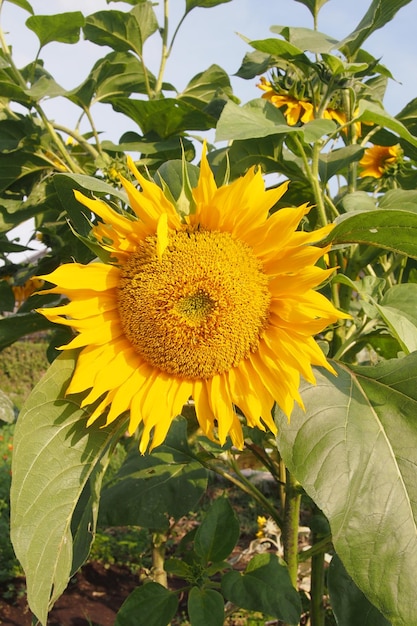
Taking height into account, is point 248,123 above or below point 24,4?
below

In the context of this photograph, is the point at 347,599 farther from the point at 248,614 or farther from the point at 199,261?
the point at 248,614

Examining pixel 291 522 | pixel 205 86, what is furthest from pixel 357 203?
pixel 205 86

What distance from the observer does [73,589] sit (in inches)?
108

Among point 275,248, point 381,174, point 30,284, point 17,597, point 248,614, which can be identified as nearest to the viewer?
point 275,248

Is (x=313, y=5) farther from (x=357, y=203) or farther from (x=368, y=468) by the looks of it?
(x=368, y=468)

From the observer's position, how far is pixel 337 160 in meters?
1.15

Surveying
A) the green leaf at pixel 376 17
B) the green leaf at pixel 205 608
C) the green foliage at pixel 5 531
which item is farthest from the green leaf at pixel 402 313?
the green foliage at pixel 5 531

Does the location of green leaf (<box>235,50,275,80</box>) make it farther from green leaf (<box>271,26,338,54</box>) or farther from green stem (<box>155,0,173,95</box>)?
green stem (<box>155,0,173,95</box>)

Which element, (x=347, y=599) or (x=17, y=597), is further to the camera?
(x=17, y=597)

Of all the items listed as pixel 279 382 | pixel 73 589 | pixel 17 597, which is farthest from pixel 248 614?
pixel 279 382

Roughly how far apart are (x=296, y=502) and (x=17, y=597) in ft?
6.69

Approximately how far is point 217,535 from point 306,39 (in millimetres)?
947

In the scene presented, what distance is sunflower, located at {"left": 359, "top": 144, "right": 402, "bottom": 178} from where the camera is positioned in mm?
1569

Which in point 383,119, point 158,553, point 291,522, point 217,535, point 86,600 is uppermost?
point 383,119
